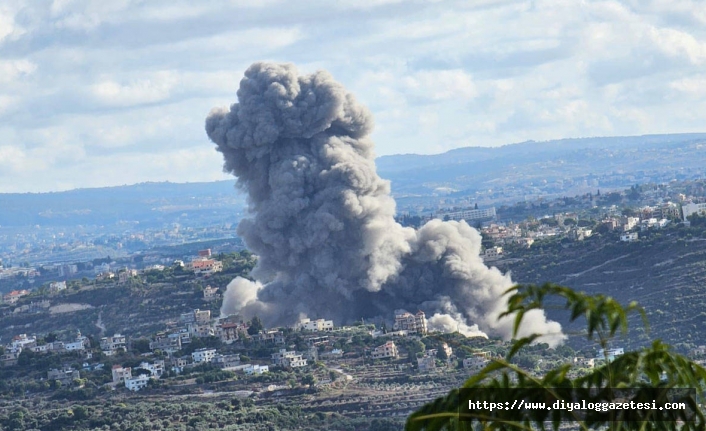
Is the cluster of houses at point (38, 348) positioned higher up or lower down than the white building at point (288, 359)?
higher up

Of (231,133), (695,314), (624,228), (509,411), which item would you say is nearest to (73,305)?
(231,133)

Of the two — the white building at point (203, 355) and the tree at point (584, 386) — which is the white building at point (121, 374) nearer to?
the white building at point (203, 355)

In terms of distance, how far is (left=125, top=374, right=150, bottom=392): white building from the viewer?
169 ft

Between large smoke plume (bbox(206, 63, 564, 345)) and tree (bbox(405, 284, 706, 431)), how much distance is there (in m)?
50.0

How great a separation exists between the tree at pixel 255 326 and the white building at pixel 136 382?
25.2 ft

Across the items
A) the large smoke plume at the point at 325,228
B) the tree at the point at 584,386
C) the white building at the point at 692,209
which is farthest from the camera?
the white building at the point at 692,209

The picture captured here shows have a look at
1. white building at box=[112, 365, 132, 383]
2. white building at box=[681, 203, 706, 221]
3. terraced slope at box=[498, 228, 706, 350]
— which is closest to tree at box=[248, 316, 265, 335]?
white building at box=[112, 365, 132, 383]

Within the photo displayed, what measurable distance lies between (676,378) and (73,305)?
247 feet

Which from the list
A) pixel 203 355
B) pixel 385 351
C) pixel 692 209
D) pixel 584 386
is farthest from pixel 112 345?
pixel 584 386

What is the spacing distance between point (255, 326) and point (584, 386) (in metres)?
50.3

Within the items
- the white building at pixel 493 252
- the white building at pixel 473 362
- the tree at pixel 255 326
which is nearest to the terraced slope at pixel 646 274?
the white building at pixel 493 252

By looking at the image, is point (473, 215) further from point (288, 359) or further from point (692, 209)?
point (288, 359)

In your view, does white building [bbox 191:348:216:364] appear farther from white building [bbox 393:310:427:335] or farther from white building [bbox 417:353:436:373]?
white building [bbox 417:353:436:373]

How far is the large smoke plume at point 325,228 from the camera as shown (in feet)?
204
